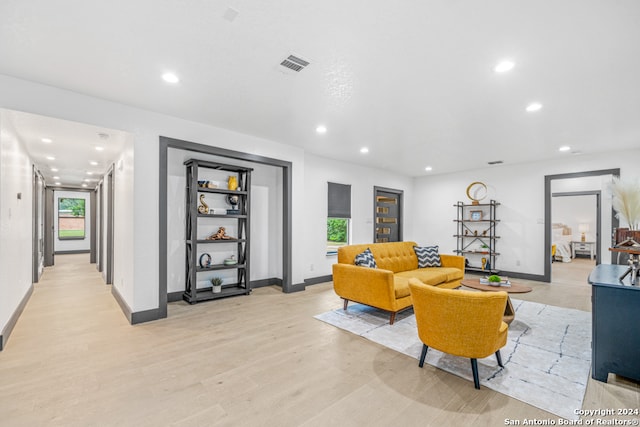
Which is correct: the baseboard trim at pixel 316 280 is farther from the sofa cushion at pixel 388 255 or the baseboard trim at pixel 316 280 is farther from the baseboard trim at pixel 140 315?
the baseboard trim at pixel 140 315

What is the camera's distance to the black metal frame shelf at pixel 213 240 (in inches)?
177

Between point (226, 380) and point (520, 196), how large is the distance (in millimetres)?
7137

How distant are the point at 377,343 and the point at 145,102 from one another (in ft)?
12.4

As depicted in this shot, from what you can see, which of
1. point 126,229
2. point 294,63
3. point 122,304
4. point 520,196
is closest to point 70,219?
point 122,304

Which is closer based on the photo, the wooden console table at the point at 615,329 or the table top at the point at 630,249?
the wooden console table at the point at 615,329

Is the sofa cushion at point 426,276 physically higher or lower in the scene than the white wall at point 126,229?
lower

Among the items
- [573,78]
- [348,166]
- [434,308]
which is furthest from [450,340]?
[348,166]

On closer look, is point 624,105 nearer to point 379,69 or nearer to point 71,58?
point 379,69

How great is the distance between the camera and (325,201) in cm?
632

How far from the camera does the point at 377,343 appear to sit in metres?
3.12

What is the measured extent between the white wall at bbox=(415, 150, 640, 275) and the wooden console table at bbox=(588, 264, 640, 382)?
14.6 ft

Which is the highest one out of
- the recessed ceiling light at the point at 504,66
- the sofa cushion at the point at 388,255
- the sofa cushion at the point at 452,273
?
the recessed ceiling light at the point at 504,66

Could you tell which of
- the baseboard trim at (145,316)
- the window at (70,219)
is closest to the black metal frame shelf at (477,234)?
the baseboard trim at (145,316)

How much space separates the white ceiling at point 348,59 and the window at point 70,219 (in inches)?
420
